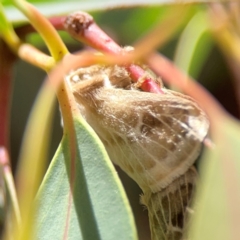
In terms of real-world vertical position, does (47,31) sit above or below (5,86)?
above

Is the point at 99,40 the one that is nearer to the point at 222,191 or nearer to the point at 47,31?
the point at 47,31

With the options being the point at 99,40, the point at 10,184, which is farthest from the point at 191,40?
the point at 10,184

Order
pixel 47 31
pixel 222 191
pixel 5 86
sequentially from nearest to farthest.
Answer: pixel 222 191, pixel 47 31, pixel 5 86

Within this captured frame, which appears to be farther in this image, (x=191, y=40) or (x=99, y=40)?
(x=191, y=40)

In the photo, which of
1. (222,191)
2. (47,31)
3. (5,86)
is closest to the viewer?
(222,191)

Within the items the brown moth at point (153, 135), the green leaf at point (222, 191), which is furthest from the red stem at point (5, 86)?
the green leaf at point (222, 191)

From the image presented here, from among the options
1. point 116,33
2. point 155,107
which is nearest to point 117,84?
point 155,107
